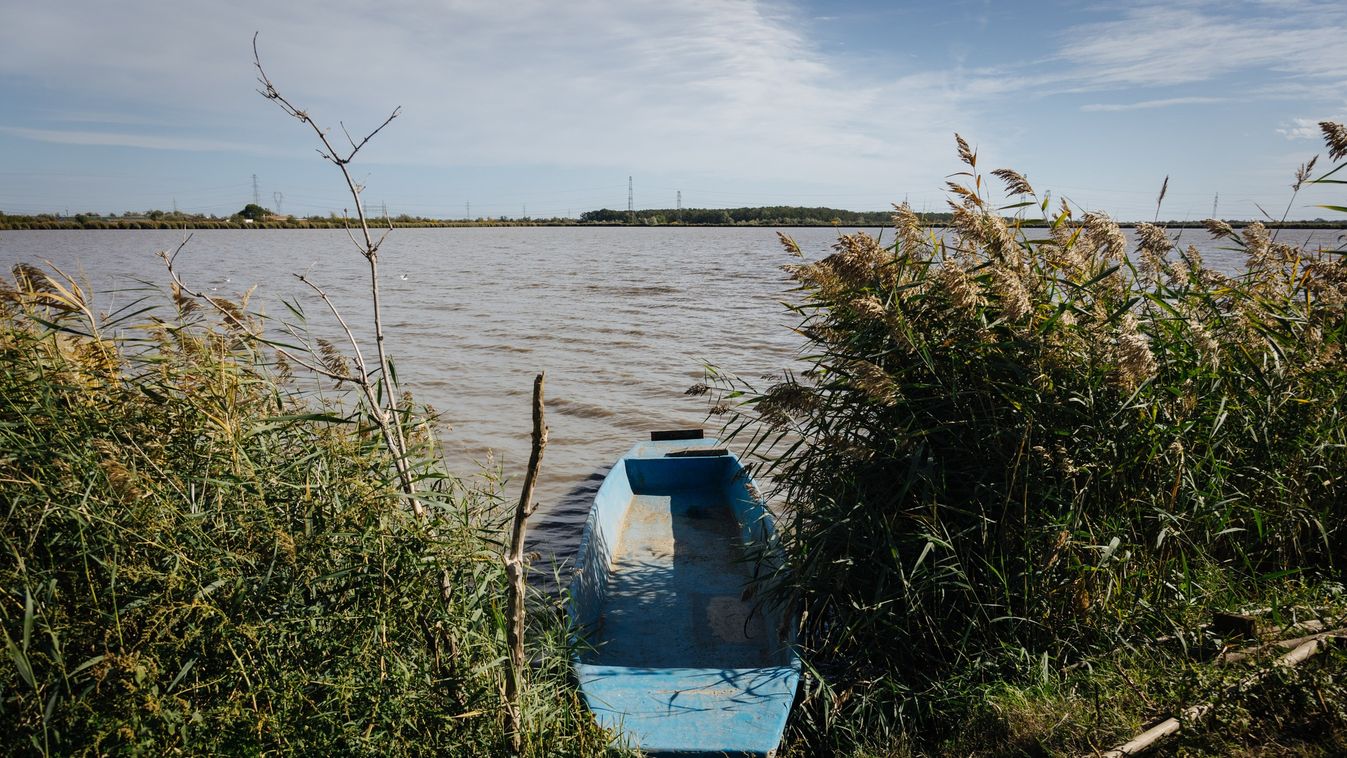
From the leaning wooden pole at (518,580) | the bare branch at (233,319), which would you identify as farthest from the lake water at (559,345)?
the leaning wooden pole at (518,580)

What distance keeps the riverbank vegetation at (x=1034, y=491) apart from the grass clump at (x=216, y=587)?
1.70m

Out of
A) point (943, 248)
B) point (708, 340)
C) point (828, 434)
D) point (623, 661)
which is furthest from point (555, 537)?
point (708, 340)

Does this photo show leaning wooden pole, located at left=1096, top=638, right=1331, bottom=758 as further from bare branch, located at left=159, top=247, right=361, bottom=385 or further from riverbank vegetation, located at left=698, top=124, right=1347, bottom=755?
bare branch, located at left=159, top=247, right=361, bottom=385

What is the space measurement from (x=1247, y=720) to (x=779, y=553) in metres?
2.66

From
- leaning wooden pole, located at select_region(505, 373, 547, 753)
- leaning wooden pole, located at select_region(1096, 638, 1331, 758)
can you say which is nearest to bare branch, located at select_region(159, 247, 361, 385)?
leaning wooden pole, located at select_region(505, 373, 547, 753)

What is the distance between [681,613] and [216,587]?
3.24 metres

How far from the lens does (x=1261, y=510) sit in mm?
4352

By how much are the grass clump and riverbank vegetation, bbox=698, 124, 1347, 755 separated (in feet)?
5.57

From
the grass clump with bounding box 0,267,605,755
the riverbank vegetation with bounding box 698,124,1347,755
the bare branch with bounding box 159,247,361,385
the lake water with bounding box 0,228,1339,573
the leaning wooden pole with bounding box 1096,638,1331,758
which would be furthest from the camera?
the lake water with bounding box 0,228,1339,573

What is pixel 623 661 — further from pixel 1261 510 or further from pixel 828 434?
pixel 1261 510

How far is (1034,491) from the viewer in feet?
13.2

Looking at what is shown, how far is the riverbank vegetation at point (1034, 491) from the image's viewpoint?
3898mm

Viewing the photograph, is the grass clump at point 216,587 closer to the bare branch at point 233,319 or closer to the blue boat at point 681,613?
the bare branch at point 233,319

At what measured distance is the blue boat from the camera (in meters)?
3.95
